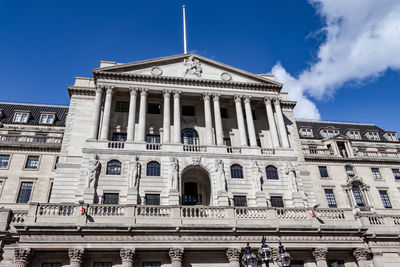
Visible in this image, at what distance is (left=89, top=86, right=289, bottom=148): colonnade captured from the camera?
1401 inches

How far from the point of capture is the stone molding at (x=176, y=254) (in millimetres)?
24375

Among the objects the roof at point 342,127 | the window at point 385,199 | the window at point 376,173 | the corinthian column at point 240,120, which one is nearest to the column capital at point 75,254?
the corinthian column at point 240,120

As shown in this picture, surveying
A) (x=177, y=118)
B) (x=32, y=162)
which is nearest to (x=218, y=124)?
(x=177, y=118)

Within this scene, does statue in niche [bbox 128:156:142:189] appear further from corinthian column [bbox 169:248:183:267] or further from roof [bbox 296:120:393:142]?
roof [bbox 296:120:393:142]

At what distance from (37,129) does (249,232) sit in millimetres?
40242

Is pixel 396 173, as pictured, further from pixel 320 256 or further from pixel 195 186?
pixel 195 186

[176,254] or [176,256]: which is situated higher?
[176,254]

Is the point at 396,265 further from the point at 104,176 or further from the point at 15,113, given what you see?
the point at 15,113

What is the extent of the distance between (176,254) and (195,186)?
40.7 ft

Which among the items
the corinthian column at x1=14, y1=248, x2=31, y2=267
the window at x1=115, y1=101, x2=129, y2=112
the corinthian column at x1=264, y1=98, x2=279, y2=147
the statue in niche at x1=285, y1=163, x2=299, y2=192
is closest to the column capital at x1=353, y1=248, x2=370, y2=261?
the statue in niche at x1=285, y1=163, x2=299, y2=192

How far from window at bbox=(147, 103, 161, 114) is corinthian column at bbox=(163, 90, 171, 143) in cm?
302

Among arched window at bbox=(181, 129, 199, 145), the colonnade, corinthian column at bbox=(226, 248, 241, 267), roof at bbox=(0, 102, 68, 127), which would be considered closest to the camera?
corinthian column at bbox=(226, 248, 241, 267)

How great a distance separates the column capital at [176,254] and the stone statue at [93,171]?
11.1m

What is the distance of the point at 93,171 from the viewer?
102 ft
